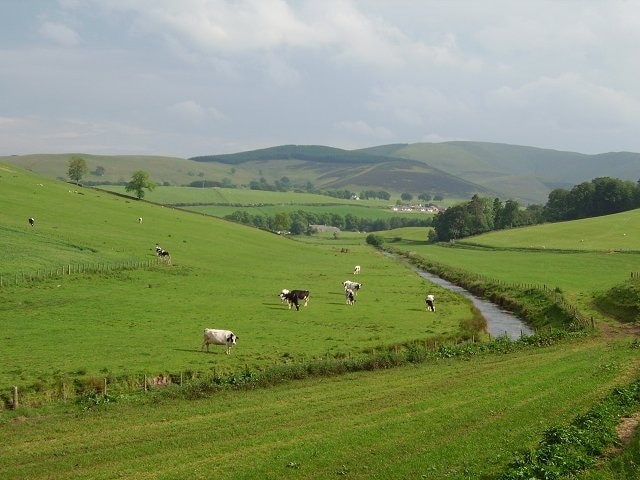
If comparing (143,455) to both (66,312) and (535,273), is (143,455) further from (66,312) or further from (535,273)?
(535,273)

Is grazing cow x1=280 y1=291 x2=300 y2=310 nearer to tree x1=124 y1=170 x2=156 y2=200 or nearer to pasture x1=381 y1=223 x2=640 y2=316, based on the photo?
pasture x1=381 y1=223 x2=640 y2=316

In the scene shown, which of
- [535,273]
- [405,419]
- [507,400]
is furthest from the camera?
[535,273]

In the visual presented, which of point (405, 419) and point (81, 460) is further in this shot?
point (405, 419)

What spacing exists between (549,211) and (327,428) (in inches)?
6788

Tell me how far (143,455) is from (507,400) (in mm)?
14047

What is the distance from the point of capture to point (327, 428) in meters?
21.9

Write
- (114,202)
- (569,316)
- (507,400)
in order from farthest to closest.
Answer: (114,202) → (569,316) → (507,400)

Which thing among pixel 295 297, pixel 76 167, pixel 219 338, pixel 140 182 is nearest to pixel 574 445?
pixel 219 338

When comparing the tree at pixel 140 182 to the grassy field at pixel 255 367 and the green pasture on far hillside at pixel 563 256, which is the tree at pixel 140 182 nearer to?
the green pasture on far hillside at pixel 563 256

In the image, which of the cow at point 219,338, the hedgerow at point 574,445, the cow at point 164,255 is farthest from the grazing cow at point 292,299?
the hedgerow at point 574,445

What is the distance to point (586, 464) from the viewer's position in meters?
16.4

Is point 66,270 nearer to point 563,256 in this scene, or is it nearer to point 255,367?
point 255,367

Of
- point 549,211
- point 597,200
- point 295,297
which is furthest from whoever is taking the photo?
point 549,211

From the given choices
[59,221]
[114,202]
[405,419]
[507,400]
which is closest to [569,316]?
[507,400]
